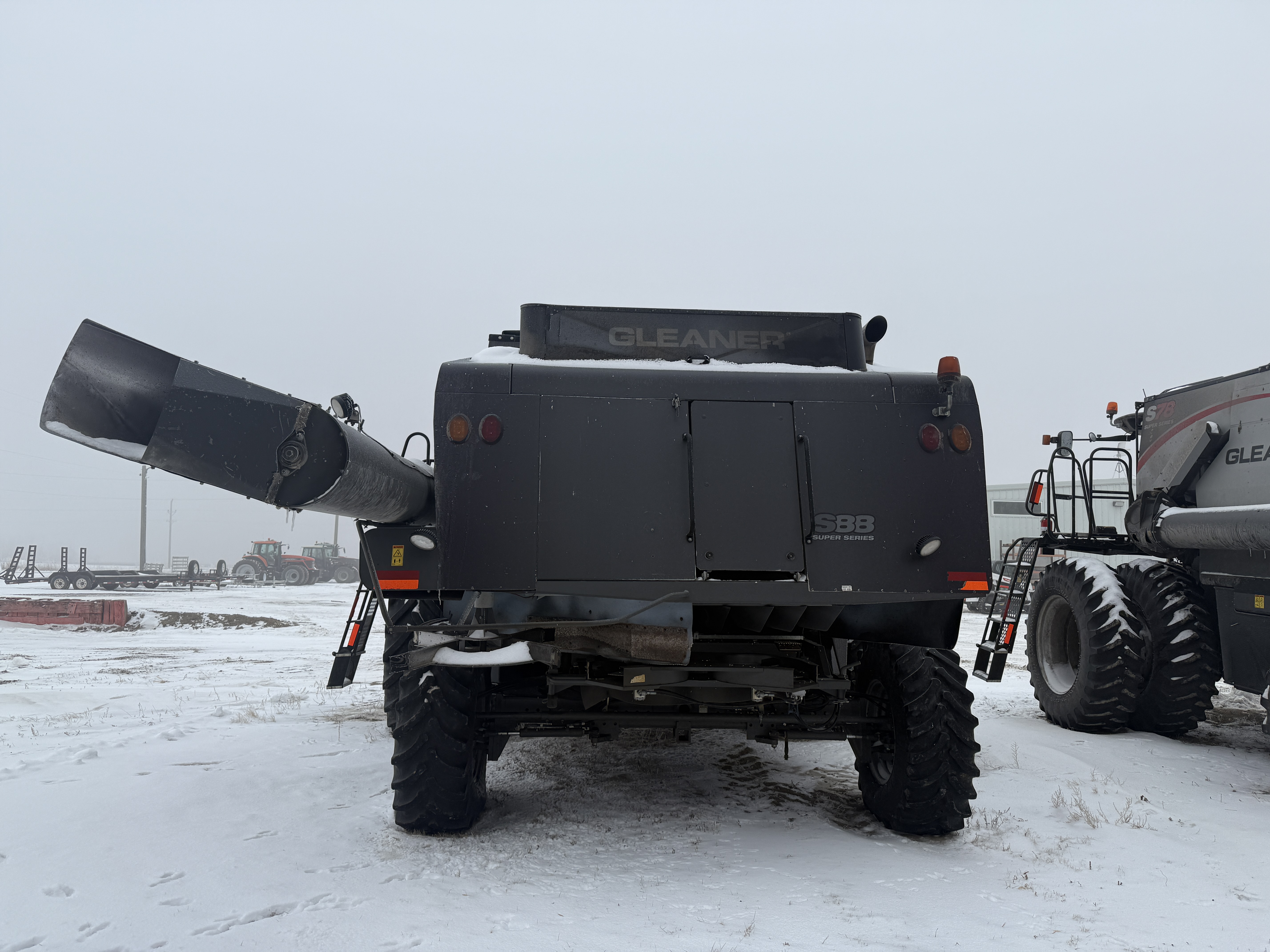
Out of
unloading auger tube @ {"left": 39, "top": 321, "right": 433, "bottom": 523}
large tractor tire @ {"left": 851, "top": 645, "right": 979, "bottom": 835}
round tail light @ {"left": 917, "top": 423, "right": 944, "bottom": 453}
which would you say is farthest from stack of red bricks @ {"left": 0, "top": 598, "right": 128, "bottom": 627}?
round tail light @ {"left": 917, "top": 423, "right": 944, "bottom": 453}

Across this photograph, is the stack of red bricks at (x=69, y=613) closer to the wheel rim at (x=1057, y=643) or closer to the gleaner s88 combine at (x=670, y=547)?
the gleaner s88 combine at (x=670, y=547)

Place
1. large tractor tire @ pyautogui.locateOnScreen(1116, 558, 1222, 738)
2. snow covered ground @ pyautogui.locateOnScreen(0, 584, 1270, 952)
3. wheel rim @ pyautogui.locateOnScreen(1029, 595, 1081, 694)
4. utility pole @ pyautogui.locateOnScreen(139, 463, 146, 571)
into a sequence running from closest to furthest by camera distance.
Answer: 1. snow covered ground @ pyautogui.locateOnScreen(0, 584, 1270, 952)
2. large tractor tire @ pyautogui.locateOnScreen(1116, 558, 1222, 738)
3. wheel rim @ pyautogui.locateOnScreen(1029, 595, 1081, 694)
4. utility pole @ pyautogui.locateOnScreen(139, 463, 146, 571)

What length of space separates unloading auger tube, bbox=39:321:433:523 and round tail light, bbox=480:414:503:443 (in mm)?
639

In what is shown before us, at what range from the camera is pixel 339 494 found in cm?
394

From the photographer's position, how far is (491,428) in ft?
13.7

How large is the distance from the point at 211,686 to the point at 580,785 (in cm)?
645

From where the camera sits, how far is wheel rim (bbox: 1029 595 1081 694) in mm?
8258

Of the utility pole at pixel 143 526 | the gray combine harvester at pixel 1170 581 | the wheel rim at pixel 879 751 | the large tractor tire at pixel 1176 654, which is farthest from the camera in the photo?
the utility pole at pixel 143 526

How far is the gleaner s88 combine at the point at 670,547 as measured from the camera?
4035 mm

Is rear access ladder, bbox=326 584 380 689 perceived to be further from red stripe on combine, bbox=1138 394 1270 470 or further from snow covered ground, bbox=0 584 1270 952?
red stripe on combine, bbox=1138 394 1270 470

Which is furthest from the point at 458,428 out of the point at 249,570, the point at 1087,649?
the point at 249,570

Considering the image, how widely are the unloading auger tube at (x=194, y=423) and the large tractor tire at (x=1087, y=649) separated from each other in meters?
6.59

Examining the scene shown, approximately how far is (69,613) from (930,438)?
2144 centimetres

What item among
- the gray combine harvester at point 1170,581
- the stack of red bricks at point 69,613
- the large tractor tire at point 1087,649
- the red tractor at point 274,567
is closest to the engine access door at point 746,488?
the gray combine harvester at point 1170,581
